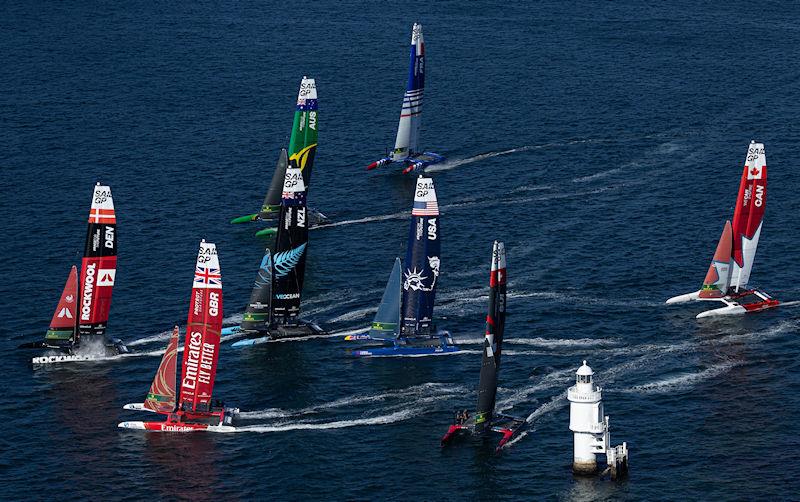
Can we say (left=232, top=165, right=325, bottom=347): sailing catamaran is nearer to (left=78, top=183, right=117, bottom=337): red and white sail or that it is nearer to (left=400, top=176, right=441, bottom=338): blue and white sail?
(left=400, top=176, right=441, bottom=338): blue and white sail

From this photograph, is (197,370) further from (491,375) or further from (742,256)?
(742,256)

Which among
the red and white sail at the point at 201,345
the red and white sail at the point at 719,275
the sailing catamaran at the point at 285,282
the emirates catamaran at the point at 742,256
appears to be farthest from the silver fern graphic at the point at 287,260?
the red and white sail at the point at 719,275

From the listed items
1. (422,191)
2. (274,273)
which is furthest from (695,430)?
(274,273)

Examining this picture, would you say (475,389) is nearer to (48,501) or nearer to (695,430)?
(695,430)

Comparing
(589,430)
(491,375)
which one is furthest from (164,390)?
(589,430)

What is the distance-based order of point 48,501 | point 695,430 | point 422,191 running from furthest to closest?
1. point 422,191
2. point 695,430
3. point 48,501

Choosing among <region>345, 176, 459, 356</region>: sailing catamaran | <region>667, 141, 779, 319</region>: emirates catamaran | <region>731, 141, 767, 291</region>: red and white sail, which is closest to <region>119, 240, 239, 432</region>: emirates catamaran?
<region>345, 176, 459, 356</region>: sailing catamaran
